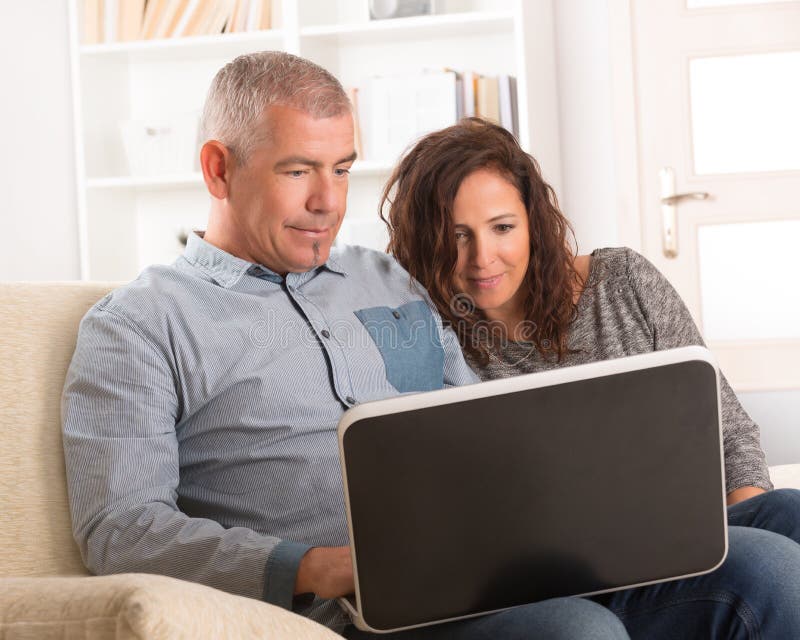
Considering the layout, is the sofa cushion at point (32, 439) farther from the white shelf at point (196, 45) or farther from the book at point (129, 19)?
the book at point (129, 19)

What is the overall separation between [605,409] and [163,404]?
56cm

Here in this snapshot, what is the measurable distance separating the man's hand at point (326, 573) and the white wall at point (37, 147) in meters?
→ 2.16

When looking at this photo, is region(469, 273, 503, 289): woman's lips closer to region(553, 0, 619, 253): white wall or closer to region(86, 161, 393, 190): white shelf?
region(86, 161, 393, 190): white shelf

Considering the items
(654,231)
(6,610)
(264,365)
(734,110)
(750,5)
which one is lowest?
(6,610)

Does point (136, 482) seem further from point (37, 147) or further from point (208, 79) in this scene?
point (208, 79)

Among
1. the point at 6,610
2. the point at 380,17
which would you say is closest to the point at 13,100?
the point at 380,17

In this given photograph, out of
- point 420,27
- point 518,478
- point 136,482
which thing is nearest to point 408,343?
point 136,482

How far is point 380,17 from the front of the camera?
2975mm

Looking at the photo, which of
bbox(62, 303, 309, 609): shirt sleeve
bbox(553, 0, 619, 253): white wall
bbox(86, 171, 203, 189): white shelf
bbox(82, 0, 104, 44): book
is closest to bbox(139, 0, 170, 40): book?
bbox(82, 0, 104, 44): book

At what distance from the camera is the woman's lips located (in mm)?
1598

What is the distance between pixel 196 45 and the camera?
302cm

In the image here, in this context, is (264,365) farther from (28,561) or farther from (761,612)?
(761,612)

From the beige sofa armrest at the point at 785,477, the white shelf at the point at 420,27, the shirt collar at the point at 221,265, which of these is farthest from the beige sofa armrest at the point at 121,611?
the white shelf at the point at 420,27

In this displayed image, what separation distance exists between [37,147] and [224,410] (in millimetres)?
2097
